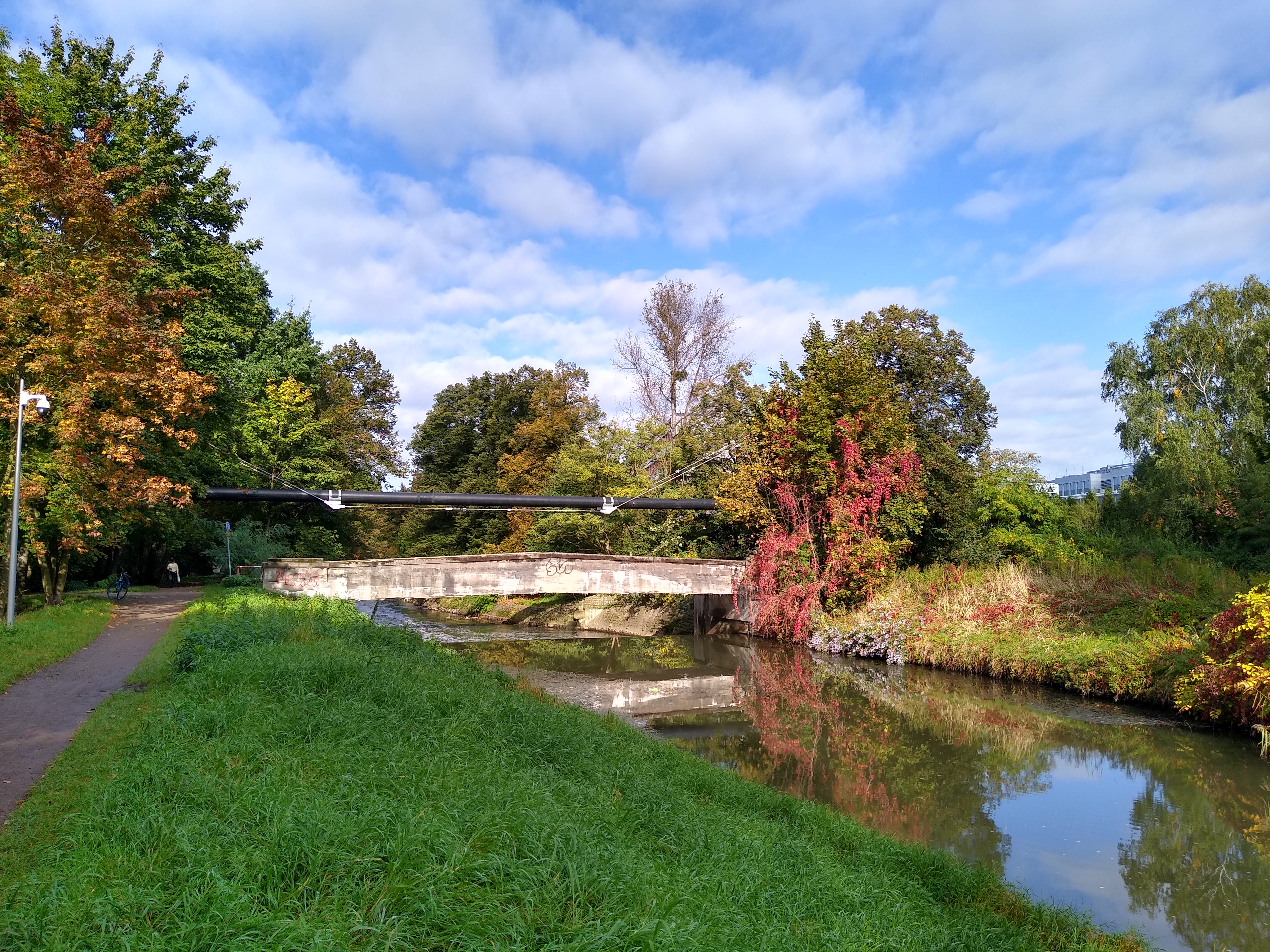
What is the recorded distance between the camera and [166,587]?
32.8 metres

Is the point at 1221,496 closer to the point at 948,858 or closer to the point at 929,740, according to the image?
the point at 929,740

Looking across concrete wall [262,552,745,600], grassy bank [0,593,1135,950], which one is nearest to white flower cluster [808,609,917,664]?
concrete wall [262,552,745,600]

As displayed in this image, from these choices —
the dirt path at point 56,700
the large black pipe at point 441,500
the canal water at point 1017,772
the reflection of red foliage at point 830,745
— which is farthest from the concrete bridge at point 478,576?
the reflection of red foliage at point 830,745

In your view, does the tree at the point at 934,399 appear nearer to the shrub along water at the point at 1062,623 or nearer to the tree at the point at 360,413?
the shrub along water at the point at 1062,623

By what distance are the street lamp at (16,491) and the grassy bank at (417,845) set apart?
7.77 meters

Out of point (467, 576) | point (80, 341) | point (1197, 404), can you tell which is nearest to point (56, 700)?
point (80, 341)

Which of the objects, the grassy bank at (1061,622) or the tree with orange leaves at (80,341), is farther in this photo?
the tree with orange leaves at (80,341)

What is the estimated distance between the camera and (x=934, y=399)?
29672 millimetres

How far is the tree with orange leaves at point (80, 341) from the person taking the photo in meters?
16.1

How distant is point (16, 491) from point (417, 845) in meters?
15.0

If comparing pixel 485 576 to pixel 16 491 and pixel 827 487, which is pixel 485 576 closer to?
pixel 827 487

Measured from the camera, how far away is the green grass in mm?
11406

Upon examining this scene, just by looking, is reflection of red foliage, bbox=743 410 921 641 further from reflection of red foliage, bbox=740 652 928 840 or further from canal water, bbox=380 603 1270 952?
reflection of red foliage, bbox=740 652 928 840

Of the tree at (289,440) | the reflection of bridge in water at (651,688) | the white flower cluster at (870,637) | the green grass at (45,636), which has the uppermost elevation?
the tree at (289,440)
